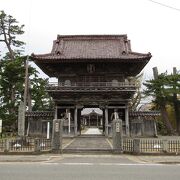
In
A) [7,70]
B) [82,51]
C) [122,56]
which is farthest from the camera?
[7,70]

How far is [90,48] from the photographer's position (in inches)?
1702

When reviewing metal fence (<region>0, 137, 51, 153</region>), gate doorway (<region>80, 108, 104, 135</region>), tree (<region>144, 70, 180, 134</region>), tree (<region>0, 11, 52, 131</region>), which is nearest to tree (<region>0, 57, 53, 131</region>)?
tree (<region>0, 11, 52, 131</region>)

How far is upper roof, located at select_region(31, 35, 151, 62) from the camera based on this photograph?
39.2 m

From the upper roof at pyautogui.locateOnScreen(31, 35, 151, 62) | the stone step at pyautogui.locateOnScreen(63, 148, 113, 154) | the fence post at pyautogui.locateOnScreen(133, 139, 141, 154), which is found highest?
the upper roof at pyautogui.locateOnScreen(31, 35, 151, 62)

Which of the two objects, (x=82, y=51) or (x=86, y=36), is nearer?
(x=82, y=51)

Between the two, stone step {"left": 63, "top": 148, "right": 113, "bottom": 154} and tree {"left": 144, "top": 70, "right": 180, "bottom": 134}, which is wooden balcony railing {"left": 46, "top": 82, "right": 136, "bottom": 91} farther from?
stone step {"left": 63, "top": 148, "right": 113, "bottom": 154}

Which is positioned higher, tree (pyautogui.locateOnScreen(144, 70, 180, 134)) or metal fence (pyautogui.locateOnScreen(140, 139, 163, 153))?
tree (pyautogui.locateOnScreen(144, 70, 180, 134))

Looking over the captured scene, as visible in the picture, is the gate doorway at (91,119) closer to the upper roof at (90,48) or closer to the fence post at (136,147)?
the upper roof at (90,48)

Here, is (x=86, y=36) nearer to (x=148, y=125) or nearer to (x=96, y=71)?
(x=96, y=71)

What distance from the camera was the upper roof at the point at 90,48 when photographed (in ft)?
129

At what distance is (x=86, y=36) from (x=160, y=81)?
38.3ft

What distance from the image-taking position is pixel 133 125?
4069 cm

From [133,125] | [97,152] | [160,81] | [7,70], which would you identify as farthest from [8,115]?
[97,152]

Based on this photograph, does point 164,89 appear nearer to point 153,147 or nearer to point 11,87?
point 11,87
